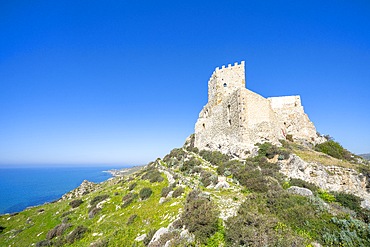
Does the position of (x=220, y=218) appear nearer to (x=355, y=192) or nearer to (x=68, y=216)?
(x=355, y=192)

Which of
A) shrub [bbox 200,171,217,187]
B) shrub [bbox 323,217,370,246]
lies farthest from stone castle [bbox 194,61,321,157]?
shrub [bbox 323,217,370,246]

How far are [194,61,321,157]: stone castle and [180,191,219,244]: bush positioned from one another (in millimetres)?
14916

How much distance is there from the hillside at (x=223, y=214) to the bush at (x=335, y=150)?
5717 mm

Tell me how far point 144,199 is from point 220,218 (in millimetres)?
10014

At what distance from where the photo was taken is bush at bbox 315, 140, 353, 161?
23180 mm

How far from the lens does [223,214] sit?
9.11m

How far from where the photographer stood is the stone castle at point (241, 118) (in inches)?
924

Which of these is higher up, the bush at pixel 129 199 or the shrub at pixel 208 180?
the shrub at pixel 208 180

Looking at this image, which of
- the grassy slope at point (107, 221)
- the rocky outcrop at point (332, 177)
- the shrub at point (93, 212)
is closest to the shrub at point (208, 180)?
the grassy slope at point (107, 221)

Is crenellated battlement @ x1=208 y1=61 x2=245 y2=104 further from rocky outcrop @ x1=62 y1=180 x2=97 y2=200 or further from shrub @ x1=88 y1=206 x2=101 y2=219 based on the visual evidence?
rocky outcrop @ x1=62 y1=180 x2=97 y2=200

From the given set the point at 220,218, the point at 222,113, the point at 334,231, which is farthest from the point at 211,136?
the point at 334,231

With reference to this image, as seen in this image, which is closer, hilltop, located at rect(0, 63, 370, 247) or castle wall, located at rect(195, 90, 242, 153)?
hilltop, located at rect(0, 63, 370, 247)

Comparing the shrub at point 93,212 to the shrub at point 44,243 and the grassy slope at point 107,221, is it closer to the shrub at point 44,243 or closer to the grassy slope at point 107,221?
the grassy slope at point 107,221

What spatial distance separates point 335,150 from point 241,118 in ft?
45.2
